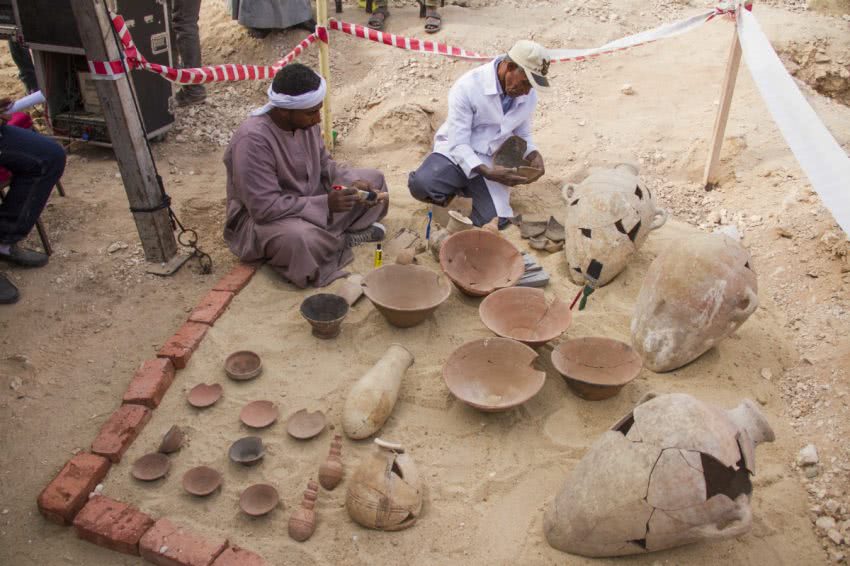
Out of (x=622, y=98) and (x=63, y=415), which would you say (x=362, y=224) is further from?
(x=622, y=98)

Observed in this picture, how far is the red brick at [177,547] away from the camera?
2.62m

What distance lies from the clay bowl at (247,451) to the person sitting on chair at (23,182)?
2171 millimetres

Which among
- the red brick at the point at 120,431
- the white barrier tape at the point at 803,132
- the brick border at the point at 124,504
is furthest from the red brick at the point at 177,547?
the white barrier tape at the point at 803,132

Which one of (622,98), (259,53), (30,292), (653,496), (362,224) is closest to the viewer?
(653,496)

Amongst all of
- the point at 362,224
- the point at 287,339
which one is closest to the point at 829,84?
the point at 362,224

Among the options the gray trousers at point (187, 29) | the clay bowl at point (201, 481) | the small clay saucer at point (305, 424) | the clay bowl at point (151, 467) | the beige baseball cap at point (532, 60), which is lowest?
the clay bowl at point (151, 467)

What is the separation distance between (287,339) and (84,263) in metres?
1.70

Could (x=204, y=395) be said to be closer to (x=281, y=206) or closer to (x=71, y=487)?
(x=71, y=487)

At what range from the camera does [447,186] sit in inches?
200

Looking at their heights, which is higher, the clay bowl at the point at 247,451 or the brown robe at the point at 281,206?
the brown robe at the point at 281,206

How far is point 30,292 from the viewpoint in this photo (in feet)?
13.6

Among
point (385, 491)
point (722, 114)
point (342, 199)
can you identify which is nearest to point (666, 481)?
point (385, 491)

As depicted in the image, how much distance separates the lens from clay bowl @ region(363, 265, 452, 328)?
3861 millimetres

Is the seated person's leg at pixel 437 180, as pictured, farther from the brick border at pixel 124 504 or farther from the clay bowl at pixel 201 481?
the clay bowl at pixel 201 481
